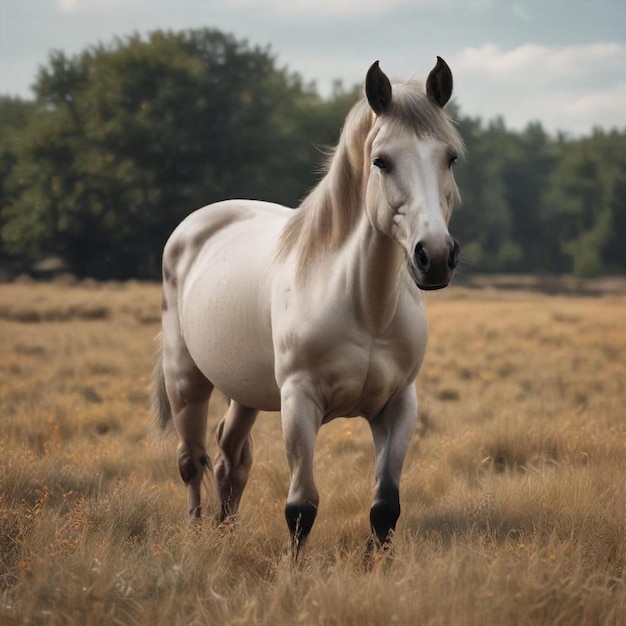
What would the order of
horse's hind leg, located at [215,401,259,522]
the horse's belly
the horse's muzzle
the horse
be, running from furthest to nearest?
horse's hind leg, located at [215,401,259,522] → the horse's belly → the horse → the horse's muzzle

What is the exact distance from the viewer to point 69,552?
10.8 feet

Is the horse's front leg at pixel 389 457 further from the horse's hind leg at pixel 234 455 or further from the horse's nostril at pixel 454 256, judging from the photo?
the horse's hind leg at pixel 234 455

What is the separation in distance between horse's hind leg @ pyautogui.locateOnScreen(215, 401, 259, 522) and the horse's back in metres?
0.48

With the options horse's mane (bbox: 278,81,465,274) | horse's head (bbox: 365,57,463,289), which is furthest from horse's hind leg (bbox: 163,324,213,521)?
horse's head (bbox: 365,57,463,289)

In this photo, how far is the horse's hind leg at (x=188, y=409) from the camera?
5152mm

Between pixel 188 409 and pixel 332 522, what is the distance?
1334 mm

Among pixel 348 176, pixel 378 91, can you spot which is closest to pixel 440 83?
pixel 378 91

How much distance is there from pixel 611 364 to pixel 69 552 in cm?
1039

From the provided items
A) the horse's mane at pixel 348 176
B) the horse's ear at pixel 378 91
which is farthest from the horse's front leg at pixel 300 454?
the horse's ear at pixel 378 91

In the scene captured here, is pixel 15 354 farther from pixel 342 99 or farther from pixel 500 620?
pixel 342 99

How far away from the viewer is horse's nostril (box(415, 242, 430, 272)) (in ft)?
9.73

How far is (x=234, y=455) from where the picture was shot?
16.8 feet

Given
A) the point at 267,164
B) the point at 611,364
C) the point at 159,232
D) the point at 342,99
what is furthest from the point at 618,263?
the point at 611,364

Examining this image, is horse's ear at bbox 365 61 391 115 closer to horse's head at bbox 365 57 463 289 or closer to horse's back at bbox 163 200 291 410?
horse's head at bbox 365 57 463 289
